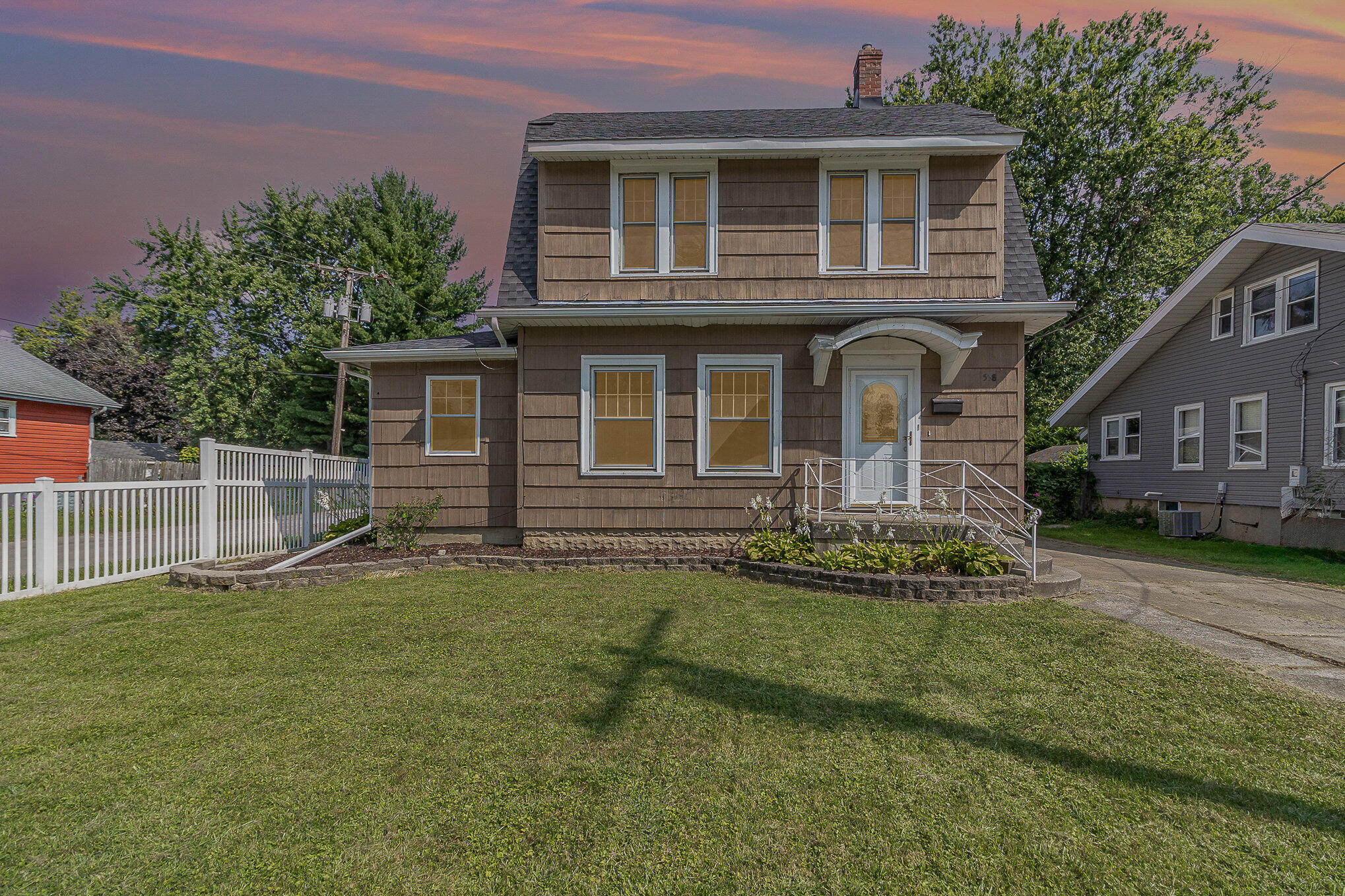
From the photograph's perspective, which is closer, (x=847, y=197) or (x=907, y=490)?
(x=907, y=490)

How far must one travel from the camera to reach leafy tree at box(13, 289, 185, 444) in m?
26.8

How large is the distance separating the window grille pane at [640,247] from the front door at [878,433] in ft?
11.5

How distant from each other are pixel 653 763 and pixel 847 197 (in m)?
8.05

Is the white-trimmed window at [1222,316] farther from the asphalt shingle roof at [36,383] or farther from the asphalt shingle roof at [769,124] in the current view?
the asphalt shingle roof at [36,383]

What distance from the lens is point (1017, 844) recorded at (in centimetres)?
224

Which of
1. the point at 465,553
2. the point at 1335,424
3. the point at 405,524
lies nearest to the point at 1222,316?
the point at 1335,424

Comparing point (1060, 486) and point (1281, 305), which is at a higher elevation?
point (1281, 305)

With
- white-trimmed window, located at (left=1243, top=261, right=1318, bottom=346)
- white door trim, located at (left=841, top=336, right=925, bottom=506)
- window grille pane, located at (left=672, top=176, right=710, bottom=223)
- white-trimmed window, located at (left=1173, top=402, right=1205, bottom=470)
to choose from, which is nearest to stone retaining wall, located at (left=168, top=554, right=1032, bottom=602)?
white door trim, located at (left=841, top=336, right=925, bottom=506)

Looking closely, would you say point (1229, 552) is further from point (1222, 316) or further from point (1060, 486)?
point (1060, 486)

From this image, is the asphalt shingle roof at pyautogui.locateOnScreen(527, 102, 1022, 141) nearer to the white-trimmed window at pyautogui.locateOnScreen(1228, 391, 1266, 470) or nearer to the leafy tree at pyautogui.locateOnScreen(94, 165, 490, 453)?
the white-trimmed window at pyautogui.locateOnScreen(1228, 391, 1266, 470)

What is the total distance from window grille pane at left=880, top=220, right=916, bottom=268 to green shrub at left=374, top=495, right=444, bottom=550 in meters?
7.76

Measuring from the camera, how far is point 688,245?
8320mm

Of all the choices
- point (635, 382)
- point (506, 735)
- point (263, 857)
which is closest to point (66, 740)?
point (263, 857)

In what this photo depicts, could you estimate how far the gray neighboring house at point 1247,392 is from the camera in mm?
10266
